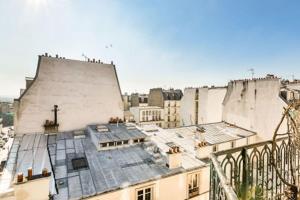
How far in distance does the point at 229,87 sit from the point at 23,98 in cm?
2265

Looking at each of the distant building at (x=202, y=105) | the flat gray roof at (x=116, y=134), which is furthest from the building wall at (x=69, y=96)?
the distant building at (x=202, y=105)

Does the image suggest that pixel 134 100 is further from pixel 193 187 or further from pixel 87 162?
pixel 193 187

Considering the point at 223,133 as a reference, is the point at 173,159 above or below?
above

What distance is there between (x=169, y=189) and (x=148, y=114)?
88.6 ft

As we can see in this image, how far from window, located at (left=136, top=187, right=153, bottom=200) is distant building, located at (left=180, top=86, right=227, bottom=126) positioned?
19.4 m

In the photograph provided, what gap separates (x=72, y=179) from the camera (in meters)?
8.38

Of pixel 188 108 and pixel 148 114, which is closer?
pixel 188 108

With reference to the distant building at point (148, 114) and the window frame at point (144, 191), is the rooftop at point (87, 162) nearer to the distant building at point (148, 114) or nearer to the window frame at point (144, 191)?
the window frame at point (144, 191)

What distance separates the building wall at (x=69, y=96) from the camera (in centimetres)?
1292

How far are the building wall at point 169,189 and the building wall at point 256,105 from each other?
1139cm

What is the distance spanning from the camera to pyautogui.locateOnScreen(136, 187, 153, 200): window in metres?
8.68

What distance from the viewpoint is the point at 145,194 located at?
8.79 metres

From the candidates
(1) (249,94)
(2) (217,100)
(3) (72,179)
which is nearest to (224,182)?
(3) (72,179)

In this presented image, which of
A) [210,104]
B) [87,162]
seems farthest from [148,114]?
[87,162]
